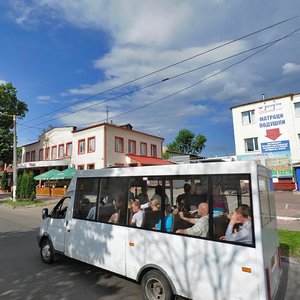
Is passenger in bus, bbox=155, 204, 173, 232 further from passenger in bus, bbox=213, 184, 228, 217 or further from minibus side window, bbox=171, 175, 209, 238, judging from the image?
passenger in bus, bbox=213, 184, 228, 217

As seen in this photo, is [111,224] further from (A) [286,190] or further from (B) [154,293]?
(A) [286,190]

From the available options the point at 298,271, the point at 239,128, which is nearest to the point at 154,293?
the point at 298,271

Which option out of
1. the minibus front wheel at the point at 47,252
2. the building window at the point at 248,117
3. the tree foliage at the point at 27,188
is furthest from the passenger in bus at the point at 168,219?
the building window at the point at 248,117

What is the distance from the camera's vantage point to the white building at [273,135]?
88.8ft

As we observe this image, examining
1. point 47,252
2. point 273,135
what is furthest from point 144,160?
point 47,252

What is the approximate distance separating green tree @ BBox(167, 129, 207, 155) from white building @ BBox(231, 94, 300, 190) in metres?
39.3

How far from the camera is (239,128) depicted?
31.0 meters

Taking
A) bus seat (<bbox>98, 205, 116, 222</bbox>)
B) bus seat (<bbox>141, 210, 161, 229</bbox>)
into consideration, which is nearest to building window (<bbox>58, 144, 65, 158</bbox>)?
bus seat (<bbox>98, 205, 116, 222</bbox>)

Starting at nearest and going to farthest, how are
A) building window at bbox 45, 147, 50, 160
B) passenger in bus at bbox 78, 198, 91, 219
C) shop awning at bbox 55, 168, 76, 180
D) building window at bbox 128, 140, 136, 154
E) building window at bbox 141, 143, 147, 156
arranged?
passenger in bus at bbox 78, 198, 91, 219, shop awning at bbox 55, 168, 76, 180, building window at bbox 128, 140, 136, 154, building window at bbox 141, 143, 147, 156, building window at bbox 45, 147, 50, 160

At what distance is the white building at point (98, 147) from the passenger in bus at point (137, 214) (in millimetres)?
24642

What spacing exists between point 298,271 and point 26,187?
21676 mm

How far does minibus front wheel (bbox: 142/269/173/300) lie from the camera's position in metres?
4.09

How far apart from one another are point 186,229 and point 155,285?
3.61ft

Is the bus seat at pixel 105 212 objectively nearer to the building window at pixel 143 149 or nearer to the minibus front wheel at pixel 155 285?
the minibus front wheel at pixel 155 285
